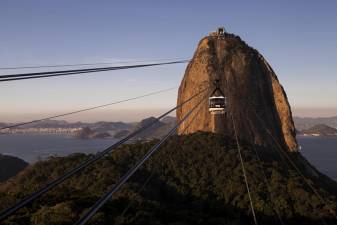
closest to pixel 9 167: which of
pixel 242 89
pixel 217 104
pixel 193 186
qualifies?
pixel 242 89

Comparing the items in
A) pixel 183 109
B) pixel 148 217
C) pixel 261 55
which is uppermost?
pixel 261 55

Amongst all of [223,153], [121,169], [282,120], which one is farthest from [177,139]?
[282,120]

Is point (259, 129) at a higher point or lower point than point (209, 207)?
higher

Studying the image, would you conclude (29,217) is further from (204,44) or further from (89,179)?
(204,44)

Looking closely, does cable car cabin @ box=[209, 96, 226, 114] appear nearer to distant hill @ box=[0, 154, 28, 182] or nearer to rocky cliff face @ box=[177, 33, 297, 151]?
rocky cliff face @ box=[177, 33, 297, 151]

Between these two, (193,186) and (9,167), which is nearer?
(193,186)

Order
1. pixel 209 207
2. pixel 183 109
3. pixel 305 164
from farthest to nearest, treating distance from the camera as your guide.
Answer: pixel 183 109 → pixel 305 164 → pixel 209 207

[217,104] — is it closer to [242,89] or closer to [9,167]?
[242,89]

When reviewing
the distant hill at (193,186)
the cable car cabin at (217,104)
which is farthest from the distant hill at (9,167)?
the cable car cabin at (217,104)
